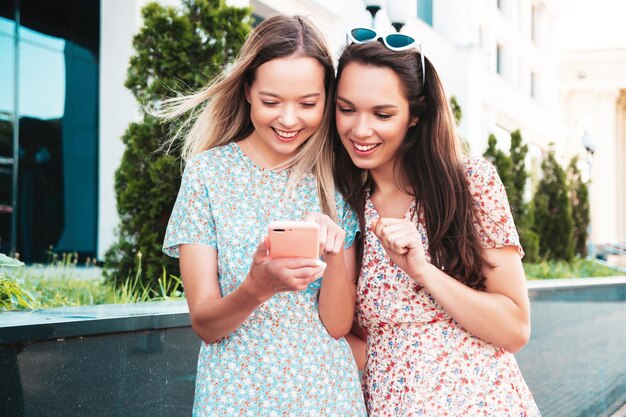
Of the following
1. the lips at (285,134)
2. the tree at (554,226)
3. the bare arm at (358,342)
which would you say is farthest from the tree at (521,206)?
the lips at (285,134)

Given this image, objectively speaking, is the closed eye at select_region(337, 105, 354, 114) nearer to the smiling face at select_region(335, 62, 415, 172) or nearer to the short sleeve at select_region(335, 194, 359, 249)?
the smiling face at select_region(335, 62, 415, 172)

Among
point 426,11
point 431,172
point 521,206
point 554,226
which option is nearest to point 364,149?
point 431,172

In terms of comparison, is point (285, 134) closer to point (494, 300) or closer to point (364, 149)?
point (364, 149)

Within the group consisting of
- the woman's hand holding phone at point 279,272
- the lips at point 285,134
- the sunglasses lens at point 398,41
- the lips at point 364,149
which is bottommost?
Answer: the woman's hand holding phone at point 279,272

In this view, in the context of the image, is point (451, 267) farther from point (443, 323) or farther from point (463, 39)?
point (463, 39)

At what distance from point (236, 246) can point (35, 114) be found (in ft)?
39.2

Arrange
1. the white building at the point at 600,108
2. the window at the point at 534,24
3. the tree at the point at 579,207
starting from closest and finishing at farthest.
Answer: the tree at the point at 579,207 < the window at the point at 534,24 < the white building at the point at 600,108

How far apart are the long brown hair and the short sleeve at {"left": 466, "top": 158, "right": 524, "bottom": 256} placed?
23mm

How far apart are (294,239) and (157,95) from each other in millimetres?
4123

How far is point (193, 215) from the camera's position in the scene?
2133mm

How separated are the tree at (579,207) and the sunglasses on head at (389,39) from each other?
17286 mm

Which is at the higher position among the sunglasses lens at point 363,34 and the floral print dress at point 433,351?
the sunglasses lens at point 363,34

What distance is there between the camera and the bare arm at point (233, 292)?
181 centimetres

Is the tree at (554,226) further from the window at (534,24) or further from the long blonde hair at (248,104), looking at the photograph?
the window at (534,24)
